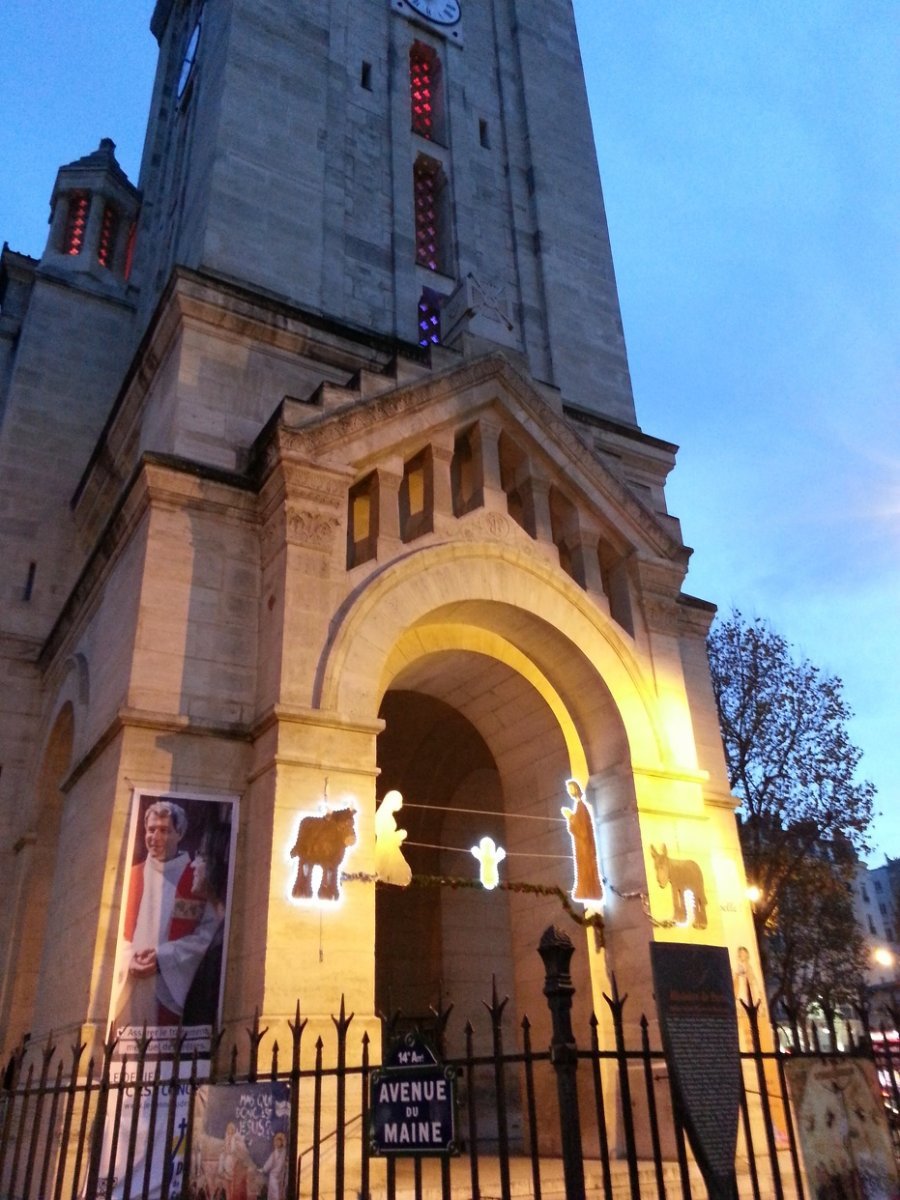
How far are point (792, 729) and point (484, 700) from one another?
17.7 meters

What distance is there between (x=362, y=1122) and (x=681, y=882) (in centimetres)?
941

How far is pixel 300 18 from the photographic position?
24078mm

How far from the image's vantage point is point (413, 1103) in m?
6.55

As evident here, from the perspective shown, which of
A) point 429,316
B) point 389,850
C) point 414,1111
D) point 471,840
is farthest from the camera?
point 429,316

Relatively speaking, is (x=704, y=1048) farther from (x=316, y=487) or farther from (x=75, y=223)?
(x=75, y=223)

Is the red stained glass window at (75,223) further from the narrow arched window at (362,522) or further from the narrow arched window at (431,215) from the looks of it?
the narrow arched window at (362,522)

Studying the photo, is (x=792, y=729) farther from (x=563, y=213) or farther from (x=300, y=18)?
(x=300, y=18)

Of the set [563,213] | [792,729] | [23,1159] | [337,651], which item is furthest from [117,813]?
[792,729]

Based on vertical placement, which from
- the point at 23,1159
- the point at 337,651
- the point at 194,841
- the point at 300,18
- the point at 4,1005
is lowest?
the point at 23,1159

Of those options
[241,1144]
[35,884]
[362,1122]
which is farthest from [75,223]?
[362,1122]

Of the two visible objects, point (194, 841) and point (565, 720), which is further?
point (565, 720)

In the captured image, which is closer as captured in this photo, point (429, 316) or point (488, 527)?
point (488, 527)

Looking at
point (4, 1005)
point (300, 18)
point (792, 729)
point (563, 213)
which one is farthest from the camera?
point (792, 729)

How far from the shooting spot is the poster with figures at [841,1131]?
6863 mm
